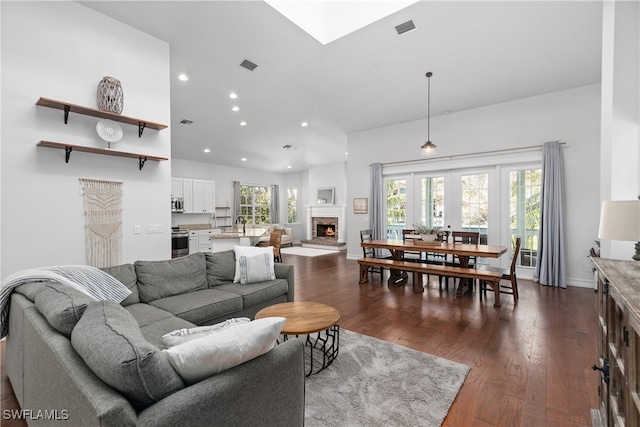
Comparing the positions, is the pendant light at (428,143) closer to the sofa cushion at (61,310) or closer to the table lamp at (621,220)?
the table lamp at (621,220)

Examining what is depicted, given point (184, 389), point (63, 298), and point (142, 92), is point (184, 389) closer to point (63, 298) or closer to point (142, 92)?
point (63, 298)

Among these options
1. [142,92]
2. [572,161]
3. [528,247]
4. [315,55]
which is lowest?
[528,247]

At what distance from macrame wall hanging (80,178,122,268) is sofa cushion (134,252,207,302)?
86cm

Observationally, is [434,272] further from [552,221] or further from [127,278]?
[127,278]

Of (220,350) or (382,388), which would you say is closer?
(220,350)

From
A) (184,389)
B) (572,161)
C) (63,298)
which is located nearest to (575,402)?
(184,389)

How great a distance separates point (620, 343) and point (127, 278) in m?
3.32

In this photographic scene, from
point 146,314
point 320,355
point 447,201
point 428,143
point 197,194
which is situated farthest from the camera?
point 197,194

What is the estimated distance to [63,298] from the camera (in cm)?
149

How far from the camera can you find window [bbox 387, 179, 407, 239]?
22.5ft

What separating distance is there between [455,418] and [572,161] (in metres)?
4.99

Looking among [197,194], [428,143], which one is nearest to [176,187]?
[197,194]

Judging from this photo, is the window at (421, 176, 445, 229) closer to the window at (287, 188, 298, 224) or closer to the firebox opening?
the firebox opening

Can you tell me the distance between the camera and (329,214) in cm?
1052
